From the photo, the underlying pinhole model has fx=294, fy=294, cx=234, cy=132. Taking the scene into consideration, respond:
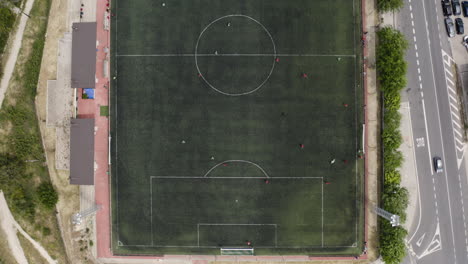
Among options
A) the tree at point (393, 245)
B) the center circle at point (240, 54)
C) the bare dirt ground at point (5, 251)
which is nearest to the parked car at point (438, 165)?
the tree at point (393, 245)

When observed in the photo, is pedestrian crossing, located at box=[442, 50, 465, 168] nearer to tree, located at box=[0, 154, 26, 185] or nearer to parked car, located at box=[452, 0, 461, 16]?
parked car, located at box=[452, 0, 461, 16]

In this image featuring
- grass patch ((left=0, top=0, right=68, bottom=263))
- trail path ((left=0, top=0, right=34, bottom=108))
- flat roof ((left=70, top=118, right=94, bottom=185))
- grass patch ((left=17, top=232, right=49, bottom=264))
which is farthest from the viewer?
trail path ((left=0, top=0, right=34, bottom=108))

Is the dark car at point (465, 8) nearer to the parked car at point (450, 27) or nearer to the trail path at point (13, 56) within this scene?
the parked car at point (450, 27)

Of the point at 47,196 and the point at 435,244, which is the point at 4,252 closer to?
the point at 47,196

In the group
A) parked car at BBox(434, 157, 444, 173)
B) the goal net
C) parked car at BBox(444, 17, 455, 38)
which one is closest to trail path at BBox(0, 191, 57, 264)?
the goal net

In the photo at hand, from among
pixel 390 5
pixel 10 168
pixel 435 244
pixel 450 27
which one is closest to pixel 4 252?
pixel 10 168

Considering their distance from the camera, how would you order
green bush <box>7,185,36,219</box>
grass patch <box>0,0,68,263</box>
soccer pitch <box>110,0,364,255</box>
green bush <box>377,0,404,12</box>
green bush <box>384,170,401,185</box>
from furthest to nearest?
grass patch <box>0,0,68,263</box> < green bush <box>7,185,36,219</box> < soccer pitch <box>110,0,364,255</box> < green bush <box>384,170,401,185</box> < green bush <box>377,0,404,12</box>

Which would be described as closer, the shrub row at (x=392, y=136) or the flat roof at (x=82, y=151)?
the shrub row at (x=392, y=136)

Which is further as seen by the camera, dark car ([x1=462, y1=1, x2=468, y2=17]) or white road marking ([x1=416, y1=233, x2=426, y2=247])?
dark car ([x1=462, y1=1, x2=468, y2=17])
